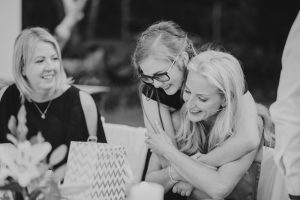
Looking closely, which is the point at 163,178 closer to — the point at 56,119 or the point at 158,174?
the point at 158,174

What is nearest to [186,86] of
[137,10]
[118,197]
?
[118,197]

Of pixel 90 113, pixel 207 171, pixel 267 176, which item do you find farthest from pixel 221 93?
pixel 90 113

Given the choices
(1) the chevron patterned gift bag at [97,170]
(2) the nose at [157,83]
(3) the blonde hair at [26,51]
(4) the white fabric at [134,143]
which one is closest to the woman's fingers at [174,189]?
(1) the chevron patterned gift bag at [97,170]

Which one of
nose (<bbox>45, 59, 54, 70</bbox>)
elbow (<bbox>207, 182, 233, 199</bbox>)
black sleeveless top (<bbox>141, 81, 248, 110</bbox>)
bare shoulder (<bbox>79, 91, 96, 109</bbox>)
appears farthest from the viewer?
bare shoulder (<bbox>79, 91, 96, 109</bbox>)

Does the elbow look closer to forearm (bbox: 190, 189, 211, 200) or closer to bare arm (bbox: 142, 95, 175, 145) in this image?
forearm (bbox: 190, 189, 211, 200)

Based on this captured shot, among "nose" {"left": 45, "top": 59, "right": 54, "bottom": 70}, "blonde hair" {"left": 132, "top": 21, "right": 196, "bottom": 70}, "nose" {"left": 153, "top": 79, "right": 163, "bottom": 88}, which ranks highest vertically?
"blonde hair" {"left": 132, "top": 21, "right": 196, "bottom": 70}

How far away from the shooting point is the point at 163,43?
246 cm

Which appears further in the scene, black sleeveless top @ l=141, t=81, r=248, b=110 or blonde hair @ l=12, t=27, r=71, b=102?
blonde hair @ l=12, t=27, r=71, b=102

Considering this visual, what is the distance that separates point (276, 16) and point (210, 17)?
146 centimetres

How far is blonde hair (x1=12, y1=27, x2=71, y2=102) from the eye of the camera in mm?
2938

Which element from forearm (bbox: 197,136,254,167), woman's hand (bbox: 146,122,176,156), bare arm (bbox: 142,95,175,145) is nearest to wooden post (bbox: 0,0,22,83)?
bare arm (bbox: 142,95,175,145)

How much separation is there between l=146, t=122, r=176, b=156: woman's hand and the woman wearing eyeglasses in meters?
0.12

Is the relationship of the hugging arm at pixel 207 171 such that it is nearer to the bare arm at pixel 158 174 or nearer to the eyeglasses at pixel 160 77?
the bare arm at pixel 158 174

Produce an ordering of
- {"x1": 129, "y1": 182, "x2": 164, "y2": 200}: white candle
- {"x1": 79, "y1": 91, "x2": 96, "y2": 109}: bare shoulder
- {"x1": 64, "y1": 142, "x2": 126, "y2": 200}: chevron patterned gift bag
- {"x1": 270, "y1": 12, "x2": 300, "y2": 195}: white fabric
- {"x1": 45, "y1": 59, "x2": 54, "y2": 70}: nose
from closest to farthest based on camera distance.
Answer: {"x1": 129, "y1": 182, "x2": 164, "y2": 200}: white candle, {"x1": 270, "y1": 12, "x2": 300, "y2": 195}: white fabric, {"x1": 64, "y1": 142, "x2": 126, "y2": 200}: chevron patterned gift bag, {"x1": 45, "y1": 59, "x2": 54, "y2": 70}: nose, {"x1": 79, "y1": 91, "x2": 96, "y2": 109}: bare shoulder
